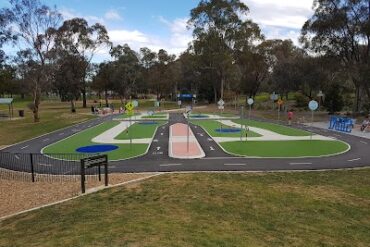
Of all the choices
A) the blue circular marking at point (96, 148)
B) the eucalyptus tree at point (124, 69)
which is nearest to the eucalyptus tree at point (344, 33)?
the blue circular marking at point (96, 148)

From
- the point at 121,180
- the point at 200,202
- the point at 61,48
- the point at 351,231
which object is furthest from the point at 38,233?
the point at 61,48

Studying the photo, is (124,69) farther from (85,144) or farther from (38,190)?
(38,190)

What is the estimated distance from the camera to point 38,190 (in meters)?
15.4

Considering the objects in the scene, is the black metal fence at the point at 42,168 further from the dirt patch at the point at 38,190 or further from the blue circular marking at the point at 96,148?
the blue circular marking at the point at 96,148

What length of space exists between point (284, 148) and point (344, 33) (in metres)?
29.9

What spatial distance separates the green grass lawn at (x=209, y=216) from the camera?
8.90m

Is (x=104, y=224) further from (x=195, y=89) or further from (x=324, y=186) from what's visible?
(x=195, y=89)

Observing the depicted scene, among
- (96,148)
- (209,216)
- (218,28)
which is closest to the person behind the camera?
(209,216)

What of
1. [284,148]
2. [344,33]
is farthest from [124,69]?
[284,148]

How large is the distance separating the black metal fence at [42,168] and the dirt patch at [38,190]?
16 cm

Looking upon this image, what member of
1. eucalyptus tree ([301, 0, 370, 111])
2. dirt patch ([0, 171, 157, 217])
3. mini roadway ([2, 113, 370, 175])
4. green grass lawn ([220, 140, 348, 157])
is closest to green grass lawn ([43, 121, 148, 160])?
mini roadway ([2, 113, 370, 175])

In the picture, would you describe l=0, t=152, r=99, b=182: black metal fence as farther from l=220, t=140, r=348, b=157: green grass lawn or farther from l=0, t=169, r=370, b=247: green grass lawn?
l=220, t=140, r=348, b=157: green grass lawn

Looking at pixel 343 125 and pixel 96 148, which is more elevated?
pixel 343 125

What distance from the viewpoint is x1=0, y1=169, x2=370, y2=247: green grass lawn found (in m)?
8.90
